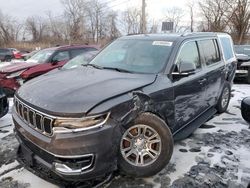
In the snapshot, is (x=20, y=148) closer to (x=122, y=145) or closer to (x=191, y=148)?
(x=122, y=145)

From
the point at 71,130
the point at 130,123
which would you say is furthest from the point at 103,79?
the point at 71,130

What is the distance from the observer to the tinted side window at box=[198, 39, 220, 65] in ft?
16.1

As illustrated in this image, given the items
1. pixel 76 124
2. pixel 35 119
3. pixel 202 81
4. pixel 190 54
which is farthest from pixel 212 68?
pixel 35 119

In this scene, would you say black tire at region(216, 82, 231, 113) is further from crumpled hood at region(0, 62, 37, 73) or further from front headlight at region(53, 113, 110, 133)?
crumpled hood at region(0, 62, 37, 73)

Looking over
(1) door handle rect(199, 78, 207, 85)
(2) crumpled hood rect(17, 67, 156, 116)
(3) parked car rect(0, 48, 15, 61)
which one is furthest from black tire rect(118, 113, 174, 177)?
(3) parked car rect(0, 48, 15, 61)

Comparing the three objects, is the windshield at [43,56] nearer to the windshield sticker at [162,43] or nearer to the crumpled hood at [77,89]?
the crumpled hood at [77,89]

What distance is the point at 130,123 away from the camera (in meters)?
3.10

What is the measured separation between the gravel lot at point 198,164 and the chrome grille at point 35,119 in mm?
759

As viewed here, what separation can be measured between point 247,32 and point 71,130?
140 feet

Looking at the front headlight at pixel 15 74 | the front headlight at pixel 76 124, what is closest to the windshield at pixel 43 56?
the front headlight at pixel 15 74

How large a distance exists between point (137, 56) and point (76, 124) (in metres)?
1.81

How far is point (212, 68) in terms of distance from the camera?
5055mm

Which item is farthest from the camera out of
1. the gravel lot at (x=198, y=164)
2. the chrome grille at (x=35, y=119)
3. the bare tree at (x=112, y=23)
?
the bare tree at (x=112, y=23)

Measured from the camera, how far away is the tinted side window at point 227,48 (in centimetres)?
595
